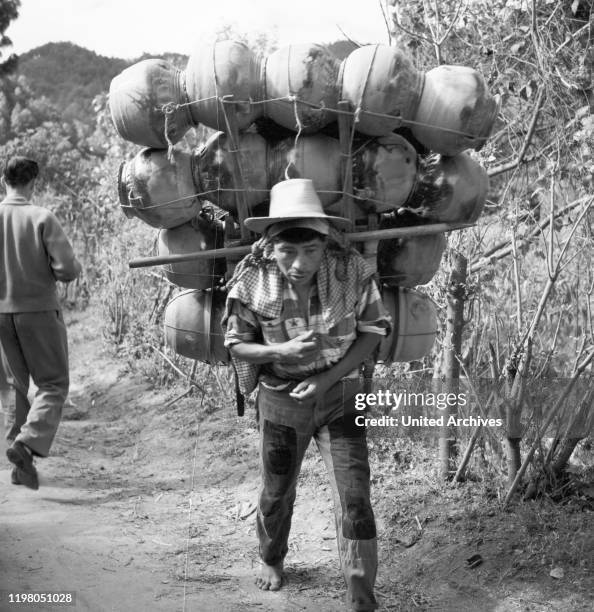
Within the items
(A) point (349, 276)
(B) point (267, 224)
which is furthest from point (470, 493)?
(B) point (267, 224)

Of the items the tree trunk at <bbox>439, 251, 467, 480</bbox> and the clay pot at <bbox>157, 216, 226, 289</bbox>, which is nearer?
the clay pot at <bbox>157, 216, 226, 289</bbox>

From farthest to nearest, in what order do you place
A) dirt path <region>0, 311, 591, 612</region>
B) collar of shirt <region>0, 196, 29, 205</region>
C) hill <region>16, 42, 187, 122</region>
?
hill <region>16, 42, 187, 122</region>
collar of shirt <region>0, 196, 29, 205</region>
dirt path <region>0, 311, 591, 612</region>

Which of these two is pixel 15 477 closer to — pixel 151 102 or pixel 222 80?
pixel 151 102

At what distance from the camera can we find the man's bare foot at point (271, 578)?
11.4ft

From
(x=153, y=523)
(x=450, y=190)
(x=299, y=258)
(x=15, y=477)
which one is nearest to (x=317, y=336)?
(x=299, y=258)

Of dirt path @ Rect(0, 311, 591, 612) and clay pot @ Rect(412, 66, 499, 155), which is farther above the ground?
clay pot @ Rect(412, 66, 499, 155)

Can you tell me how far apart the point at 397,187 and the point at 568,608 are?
183cm

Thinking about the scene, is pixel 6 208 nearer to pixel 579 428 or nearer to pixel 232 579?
pixel 232 579

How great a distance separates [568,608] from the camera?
3154mm

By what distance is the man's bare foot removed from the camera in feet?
11.4

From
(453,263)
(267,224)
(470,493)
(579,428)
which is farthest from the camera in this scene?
(453,263)

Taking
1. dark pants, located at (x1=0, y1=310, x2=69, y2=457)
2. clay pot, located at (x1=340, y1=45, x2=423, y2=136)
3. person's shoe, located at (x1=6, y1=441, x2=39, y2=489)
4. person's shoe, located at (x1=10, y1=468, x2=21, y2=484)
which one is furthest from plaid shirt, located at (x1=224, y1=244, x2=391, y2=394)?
person's shoe, located at (x1=10, y1=468, x2=21, y2=484)

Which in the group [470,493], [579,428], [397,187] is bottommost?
[470,493]

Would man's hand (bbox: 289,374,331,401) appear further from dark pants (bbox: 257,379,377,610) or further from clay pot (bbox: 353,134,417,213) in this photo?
clay pot (bbox: 353,134,417,213)
